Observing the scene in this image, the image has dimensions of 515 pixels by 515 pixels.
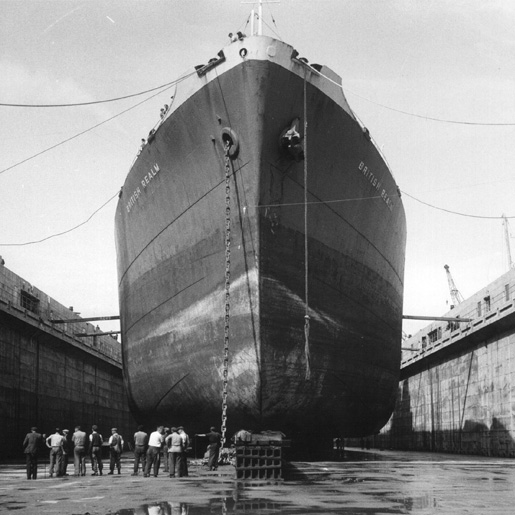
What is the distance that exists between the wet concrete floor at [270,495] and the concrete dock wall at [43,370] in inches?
404

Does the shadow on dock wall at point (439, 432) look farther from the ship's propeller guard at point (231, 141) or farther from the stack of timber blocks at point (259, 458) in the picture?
the ship's propeller guard at point (231, 141)

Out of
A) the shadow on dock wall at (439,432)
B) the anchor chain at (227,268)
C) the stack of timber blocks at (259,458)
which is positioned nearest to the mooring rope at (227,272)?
the anchor chain at (227,268)

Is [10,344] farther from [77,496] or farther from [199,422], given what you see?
[77,496]

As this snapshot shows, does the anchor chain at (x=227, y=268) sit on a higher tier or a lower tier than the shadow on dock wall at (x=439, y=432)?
higher

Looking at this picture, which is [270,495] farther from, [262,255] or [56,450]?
[56,450]

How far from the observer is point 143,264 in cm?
1636

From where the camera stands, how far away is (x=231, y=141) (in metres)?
13.3

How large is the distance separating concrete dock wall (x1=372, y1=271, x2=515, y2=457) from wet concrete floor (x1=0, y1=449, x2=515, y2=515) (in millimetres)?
10529

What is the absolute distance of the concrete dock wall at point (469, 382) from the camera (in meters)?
21.0

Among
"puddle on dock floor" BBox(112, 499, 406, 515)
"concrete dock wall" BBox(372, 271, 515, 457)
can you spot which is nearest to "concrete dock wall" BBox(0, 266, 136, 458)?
"puddle on dock floor" BBox(112, 499, 406, 515)

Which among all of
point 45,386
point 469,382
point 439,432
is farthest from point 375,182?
point 439,432

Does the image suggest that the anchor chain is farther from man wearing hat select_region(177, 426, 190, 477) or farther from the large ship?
man wearing hat select_region(177, 426, 190, 477)

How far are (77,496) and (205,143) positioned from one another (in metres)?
7.79

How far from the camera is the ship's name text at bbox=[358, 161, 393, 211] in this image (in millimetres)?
15147
